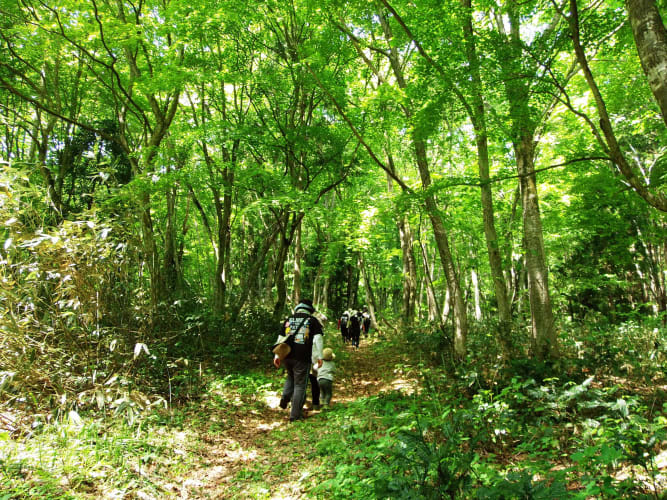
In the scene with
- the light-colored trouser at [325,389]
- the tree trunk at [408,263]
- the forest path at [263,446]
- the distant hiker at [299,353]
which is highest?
the tree trunk at [408,263]

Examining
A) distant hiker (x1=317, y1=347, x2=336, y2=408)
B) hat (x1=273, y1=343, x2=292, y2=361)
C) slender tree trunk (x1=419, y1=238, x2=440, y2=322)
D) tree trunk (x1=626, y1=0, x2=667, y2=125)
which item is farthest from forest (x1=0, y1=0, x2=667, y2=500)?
hat (x1=273, y1=343, x2=292, y2=361)

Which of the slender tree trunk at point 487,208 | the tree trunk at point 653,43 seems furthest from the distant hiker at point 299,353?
the tree trunk at point 653,43

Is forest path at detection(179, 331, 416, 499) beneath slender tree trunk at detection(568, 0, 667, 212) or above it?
beneath

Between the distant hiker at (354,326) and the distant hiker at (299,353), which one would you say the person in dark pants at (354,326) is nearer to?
the distant hiker at (354,326)

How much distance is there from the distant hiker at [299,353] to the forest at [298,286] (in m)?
0.38

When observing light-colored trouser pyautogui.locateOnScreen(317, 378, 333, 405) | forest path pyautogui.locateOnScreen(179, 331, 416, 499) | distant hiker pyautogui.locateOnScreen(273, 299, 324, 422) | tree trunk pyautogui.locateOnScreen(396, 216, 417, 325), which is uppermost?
tree trunk pyautogui.locateOnScreen(396, 216, 417, 325)

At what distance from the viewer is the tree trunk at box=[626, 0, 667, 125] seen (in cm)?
270

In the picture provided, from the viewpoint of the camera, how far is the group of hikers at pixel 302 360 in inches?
231

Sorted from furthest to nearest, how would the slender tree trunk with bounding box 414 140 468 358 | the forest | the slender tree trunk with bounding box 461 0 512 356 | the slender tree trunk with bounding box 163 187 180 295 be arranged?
the slender tree trunk with bounding box 163 187 180 295
the slender tree trunk with bounding box 414 140 468 358
the slender tree trunk with bounding box 461 0 512 356
the forest

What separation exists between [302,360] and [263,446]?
1416 mm

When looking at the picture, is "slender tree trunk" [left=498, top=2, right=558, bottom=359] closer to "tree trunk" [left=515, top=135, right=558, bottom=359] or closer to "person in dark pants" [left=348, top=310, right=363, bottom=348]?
"tree trunk" [left=515, top=135, right=558, bottom=359]

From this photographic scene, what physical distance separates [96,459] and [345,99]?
30.6ft

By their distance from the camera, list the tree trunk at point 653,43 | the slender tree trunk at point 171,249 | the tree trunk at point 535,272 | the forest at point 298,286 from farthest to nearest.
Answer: the slender tree trunk at point 171,249 → the tree trunk at point 535,272 → the forest at point 298,286 → the tree trunk at point 653,43

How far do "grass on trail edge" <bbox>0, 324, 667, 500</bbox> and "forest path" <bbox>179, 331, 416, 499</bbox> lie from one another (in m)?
0.02
